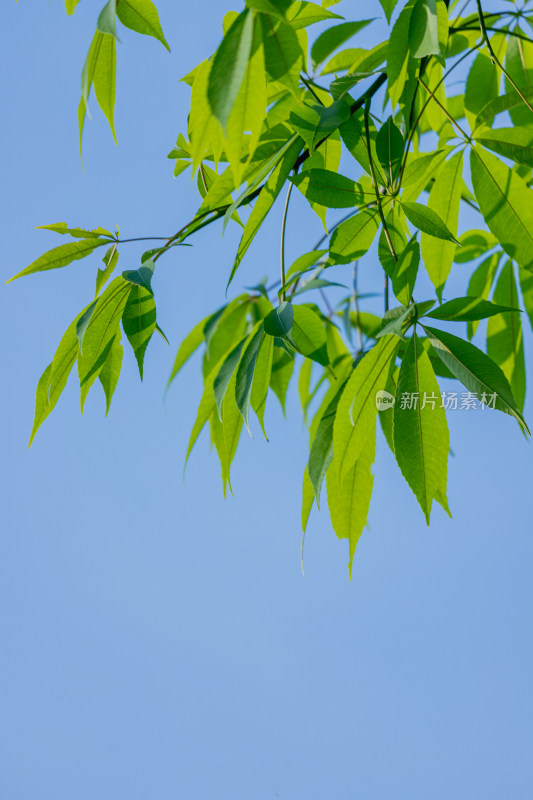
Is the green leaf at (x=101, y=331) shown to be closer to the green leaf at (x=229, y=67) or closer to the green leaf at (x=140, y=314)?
the green leaf at (x=140, y=314)

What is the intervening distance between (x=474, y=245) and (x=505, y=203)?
0.22 m

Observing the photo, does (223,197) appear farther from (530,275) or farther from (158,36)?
(530,275)

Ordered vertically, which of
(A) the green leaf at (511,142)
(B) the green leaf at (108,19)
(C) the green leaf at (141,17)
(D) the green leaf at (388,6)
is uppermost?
(D) the green leaf at (388,6)

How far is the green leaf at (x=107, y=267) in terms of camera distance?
505 mm

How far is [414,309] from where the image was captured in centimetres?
42

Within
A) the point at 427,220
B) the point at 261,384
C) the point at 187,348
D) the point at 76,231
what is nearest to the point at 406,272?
the point at 427,220

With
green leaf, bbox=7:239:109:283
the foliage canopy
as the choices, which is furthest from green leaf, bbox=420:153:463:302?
green leaf, bbox=7:239:109:283

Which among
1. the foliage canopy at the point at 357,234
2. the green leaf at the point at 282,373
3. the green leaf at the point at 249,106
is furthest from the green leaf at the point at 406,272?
the green leaf at the point at 282,373

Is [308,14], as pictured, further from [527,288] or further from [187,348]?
[187,348]

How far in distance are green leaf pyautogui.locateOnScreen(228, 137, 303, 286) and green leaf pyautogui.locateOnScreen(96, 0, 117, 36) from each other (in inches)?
5.0

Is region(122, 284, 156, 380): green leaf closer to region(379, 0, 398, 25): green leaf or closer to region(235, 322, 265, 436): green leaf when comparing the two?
region(235, 322, 265, 436): green leaf

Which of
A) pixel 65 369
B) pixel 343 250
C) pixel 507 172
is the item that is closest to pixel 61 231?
pixel 65 369

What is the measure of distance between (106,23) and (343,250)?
200 millimetres

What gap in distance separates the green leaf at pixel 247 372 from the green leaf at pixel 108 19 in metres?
0.19
